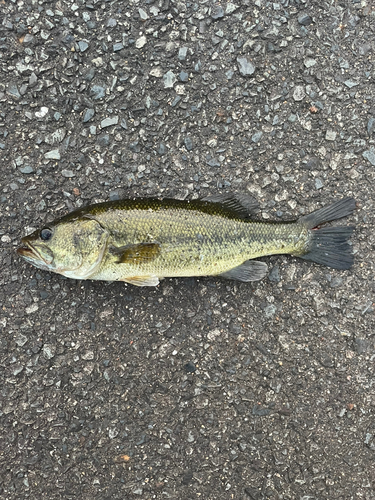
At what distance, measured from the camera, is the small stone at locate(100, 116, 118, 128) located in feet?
12.0

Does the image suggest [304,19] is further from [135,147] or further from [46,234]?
[46,234]

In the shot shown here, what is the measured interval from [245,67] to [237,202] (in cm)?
136

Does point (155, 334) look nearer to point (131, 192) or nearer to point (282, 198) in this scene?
point (131, 192)

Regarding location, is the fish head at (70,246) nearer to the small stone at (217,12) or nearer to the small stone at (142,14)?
the small stone at (142,14)

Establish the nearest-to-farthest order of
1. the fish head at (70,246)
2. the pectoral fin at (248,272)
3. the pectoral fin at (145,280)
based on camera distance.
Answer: the fish head at (70,246) < the pectoral fin at (145,280) < the pectoral fin at (248,272)

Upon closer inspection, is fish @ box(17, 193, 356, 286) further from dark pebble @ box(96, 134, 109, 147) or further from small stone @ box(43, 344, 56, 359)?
small stone @ box(43, 344, 56, 359)

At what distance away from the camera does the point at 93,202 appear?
3.67 metres

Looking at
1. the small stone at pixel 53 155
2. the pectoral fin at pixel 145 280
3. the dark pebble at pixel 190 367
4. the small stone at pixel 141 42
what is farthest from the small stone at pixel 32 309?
the small stone at pixel 141 42

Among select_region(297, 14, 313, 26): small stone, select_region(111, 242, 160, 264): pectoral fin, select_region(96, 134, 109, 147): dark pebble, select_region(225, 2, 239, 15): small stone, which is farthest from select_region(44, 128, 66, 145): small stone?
select_region(297, 14, 313, 26): small stone

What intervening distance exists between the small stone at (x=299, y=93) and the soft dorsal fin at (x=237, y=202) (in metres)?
Answer: 1.13

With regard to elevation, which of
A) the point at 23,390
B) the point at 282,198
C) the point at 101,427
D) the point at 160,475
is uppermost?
the point at 282,198

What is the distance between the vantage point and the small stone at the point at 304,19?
3.69 meters

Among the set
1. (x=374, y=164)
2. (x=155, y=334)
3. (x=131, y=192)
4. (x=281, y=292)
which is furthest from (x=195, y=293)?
(x=374, y=164)

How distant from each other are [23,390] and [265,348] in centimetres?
244
